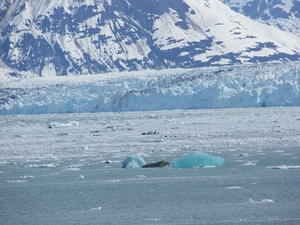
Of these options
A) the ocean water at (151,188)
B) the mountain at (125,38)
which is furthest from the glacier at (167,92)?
the mountain at (125,38)

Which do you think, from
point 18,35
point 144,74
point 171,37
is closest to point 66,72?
point 18,35

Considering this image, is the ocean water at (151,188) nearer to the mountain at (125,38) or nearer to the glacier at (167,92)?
the glacier at (167,92)

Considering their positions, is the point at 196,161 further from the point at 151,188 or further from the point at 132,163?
the point at 151,188

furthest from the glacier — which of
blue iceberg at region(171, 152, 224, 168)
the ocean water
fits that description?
blue iceberg at region(171, 152, 224, 168)

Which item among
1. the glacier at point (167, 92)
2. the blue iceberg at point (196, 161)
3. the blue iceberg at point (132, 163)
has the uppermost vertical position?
the blue iceberg at point (196, 161)

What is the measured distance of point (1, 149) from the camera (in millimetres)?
23266

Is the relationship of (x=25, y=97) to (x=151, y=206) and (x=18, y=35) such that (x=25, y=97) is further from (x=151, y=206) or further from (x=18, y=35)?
(x=18, y=35)

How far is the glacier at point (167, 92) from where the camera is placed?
61531 mm

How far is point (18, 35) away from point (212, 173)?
164 meters

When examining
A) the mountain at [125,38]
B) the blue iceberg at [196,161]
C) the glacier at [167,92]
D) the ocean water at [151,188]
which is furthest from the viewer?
the mountain at [125,38]

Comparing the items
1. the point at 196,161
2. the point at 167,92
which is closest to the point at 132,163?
the point at 196,161

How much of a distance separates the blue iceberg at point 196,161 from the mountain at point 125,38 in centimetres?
15103

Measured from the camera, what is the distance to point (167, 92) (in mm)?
68875

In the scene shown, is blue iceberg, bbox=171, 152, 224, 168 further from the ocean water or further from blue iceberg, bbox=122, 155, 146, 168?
blue iceberg, bbox=122, 155, 146, 168
